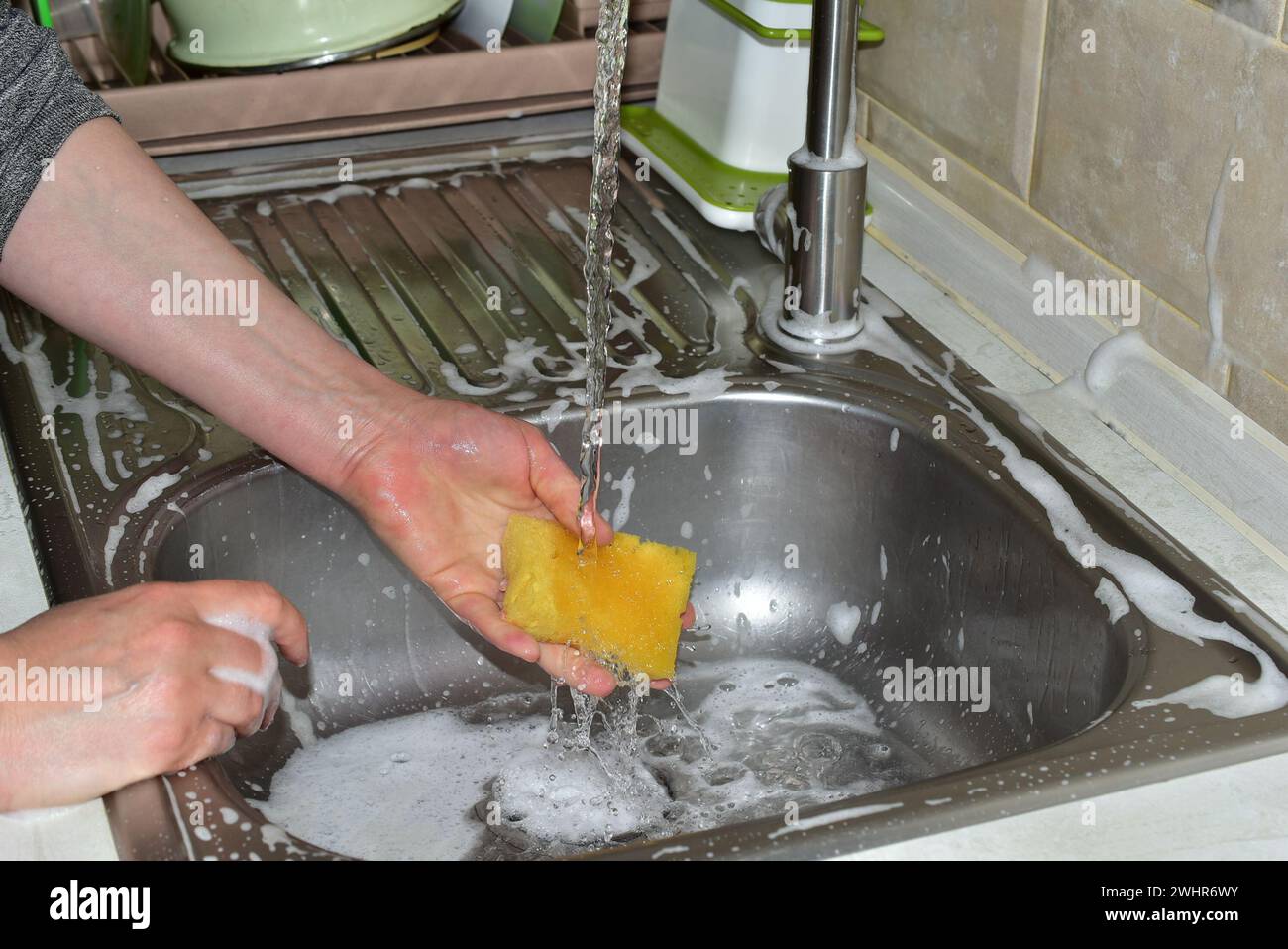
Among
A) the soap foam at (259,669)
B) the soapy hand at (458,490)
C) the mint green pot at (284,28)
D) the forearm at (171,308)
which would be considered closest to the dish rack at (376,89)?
the mint green pot at (284,28)

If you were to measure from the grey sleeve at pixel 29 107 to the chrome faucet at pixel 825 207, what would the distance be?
472 mm

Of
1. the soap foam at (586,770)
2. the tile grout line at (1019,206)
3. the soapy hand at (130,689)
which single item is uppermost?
the tile grout line at (1019,206)

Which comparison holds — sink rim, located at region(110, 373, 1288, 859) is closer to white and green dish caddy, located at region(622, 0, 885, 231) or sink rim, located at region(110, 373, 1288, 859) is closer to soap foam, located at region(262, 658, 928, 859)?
soap foam, located at region(262, 658, 928, 859)

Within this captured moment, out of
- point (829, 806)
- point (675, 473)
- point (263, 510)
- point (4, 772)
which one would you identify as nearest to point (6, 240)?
point (263, 510)

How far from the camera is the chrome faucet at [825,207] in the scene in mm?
967

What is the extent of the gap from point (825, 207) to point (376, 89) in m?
0.53

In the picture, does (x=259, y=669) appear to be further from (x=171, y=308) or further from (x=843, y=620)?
(x=843, y=620)

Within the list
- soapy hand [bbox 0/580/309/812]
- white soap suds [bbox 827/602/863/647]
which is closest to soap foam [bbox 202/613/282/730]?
soapy hand [bbox 0/580/309/812]

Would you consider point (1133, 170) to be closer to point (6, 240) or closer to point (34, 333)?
point (6, 240)

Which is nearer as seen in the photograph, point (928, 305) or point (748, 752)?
point (748, 752)

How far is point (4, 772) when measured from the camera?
67cm

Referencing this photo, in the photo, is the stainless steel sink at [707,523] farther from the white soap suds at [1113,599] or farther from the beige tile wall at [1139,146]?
the beige tile wall at [1139,146]

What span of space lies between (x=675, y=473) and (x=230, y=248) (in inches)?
14.0

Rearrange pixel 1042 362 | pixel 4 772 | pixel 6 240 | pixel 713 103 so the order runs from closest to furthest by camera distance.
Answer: pixel 4 772 < pixel 6 240 < pixel 1042 362 < pixel 713 103
